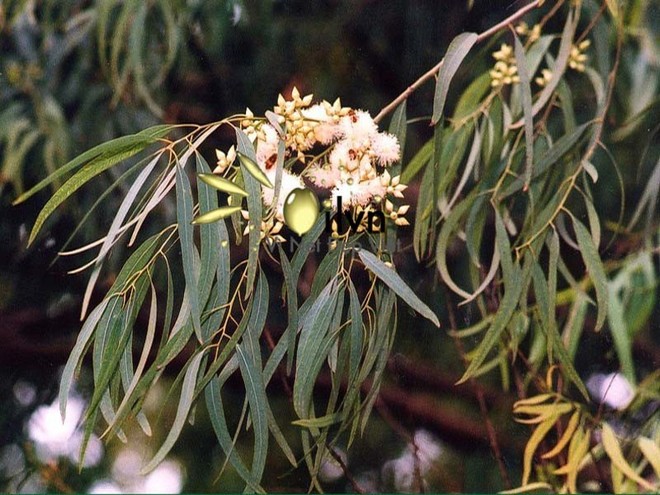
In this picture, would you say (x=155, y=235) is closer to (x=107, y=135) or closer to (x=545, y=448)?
(x=107, y=135)

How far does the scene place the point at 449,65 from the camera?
118 cm

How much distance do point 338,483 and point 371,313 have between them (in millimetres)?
223

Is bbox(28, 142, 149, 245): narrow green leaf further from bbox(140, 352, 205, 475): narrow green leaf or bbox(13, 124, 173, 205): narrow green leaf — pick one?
bbox(140, 352, 205, 475): narrow green leaf

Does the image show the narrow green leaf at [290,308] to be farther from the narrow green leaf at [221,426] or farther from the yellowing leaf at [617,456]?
the yellowing leaf at [617,456]

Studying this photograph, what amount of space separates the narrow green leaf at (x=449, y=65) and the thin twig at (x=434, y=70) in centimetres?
1

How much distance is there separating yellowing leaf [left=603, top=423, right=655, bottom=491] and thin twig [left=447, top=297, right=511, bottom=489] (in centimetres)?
14

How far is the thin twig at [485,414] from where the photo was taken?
3.95 feet

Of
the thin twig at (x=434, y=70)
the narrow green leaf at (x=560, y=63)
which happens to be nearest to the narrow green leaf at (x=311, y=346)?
the thin twig at (x=434, y=70)

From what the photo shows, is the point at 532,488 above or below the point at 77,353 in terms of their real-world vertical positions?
below

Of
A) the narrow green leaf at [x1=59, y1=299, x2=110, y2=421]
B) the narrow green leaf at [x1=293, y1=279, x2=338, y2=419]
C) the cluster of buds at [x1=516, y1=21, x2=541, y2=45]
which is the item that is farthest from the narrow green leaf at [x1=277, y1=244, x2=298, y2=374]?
the cluster of buds at [x1=516, y1=21, x2=541, y2=45]

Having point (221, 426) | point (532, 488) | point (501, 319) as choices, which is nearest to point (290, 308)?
point (221, 426)

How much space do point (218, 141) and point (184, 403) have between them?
0.33 metres

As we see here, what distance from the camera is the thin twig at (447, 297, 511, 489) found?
1.20 metres

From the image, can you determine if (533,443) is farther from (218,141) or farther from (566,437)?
(218,141)
